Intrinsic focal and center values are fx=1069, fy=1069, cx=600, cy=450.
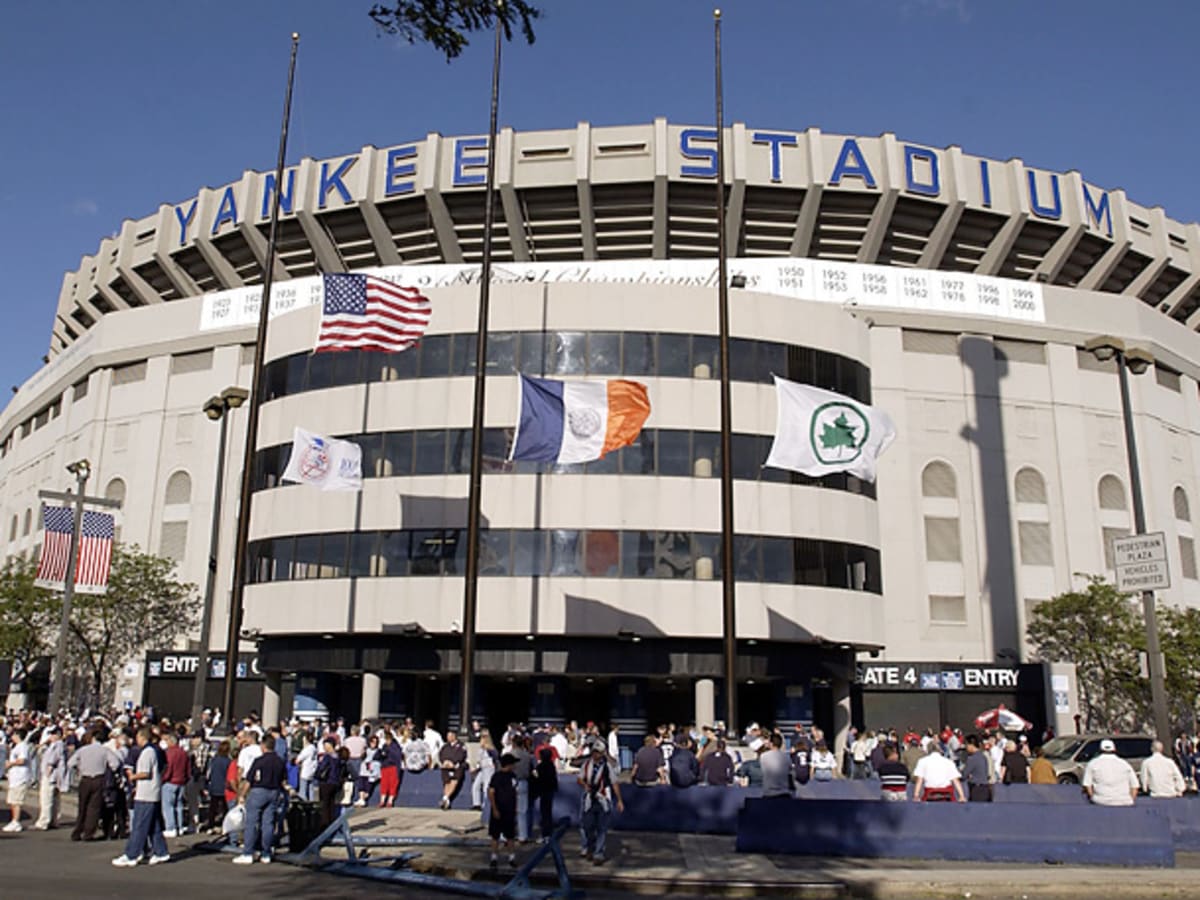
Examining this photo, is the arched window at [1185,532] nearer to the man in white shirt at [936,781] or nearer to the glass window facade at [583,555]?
the glass window facade at [583,555]

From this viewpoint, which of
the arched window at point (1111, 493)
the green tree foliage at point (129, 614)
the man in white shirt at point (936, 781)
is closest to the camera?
the man in white shirt at point (936, 781)

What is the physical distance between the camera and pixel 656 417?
1399 inches

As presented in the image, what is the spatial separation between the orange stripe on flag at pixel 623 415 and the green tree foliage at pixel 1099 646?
81.9 feet

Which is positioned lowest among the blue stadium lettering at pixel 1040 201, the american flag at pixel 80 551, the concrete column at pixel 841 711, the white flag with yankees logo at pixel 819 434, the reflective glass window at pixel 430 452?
the concrete column at pixel 841 711

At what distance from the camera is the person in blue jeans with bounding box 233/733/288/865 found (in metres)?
14.9

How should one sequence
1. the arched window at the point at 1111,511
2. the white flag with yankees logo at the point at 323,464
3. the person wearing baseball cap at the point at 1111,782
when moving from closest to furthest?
the person wearing baseball cap at the point at 1111,782 < the white flag with yankees logo at the point at 323,464 < the arched window at the point at 1111,511

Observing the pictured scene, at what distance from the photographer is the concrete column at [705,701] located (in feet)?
114

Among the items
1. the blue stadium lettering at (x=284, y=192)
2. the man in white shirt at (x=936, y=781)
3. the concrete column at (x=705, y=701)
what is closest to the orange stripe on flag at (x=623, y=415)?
the concrete column at (x=705, y=701)

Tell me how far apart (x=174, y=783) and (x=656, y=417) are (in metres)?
21.6

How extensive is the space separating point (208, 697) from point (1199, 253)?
2109 inches

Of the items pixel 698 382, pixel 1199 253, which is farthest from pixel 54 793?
pixel 1199 253

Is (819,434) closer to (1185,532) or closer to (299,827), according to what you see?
(299,827)

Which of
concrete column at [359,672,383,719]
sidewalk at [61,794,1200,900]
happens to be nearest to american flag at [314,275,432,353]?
concrete column at [359,672,383,719]

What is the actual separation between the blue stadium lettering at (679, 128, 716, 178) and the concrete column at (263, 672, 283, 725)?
27.7 meters
